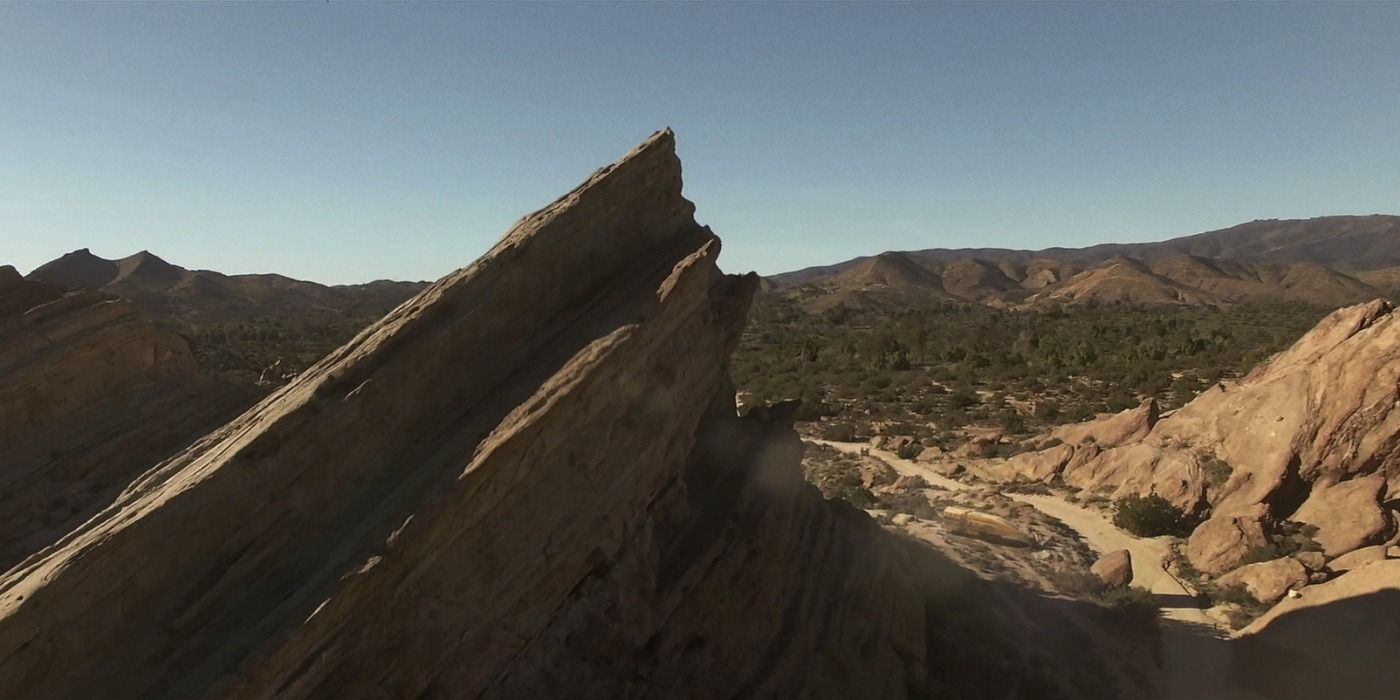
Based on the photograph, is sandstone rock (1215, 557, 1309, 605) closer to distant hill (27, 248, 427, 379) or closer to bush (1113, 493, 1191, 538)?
bush (1113, 493, 1191, 538)

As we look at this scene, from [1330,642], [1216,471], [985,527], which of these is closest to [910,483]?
[985,527]

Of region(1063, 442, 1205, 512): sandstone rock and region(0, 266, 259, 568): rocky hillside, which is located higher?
region(0, 266, 259, 568): rocky hillside

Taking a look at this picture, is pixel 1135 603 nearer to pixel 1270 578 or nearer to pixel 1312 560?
pixel 1270 578

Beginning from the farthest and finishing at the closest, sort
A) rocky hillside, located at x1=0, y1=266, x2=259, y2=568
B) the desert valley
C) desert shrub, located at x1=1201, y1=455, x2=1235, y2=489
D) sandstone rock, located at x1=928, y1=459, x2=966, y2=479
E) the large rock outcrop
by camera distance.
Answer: sandstone rock, located at x1=928, y1=459, x2=966, y2=479 → desert shrub, located at x1=1201, y1=455, x2=1235, y2=489 → rocky hillside, located at x1=0, y1=266, x2=259, y2=568 → the desert valley → the large rock outcrop

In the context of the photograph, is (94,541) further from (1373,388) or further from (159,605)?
(1373,388)

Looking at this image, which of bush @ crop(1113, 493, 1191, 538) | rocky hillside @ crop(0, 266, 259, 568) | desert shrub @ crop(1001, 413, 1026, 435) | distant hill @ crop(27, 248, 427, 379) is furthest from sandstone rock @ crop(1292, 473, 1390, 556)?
distant hill @ crop(27, 248, 427, 379)

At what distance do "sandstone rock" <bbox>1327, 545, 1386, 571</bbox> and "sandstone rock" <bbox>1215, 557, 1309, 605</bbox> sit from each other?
76 centimetres

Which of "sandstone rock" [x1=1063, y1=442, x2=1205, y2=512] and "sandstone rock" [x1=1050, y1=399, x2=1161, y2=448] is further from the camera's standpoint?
"sandstone rock" [x1=1050, y1=399, x2=1161, y2=448]

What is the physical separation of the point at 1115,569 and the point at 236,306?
362ft

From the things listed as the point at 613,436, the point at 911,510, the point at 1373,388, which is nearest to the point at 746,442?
the point at 613,436

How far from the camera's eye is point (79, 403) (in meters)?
13.7

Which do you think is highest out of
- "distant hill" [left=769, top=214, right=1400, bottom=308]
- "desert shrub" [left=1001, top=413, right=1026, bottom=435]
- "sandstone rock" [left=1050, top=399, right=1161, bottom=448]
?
"distant hill" [left=769, top=214, right=1400, bottom=308]

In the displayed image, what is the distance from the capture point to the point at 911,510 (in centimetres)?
2133

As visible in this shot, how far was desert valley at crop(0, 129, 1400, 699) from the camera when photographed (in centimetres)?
696
